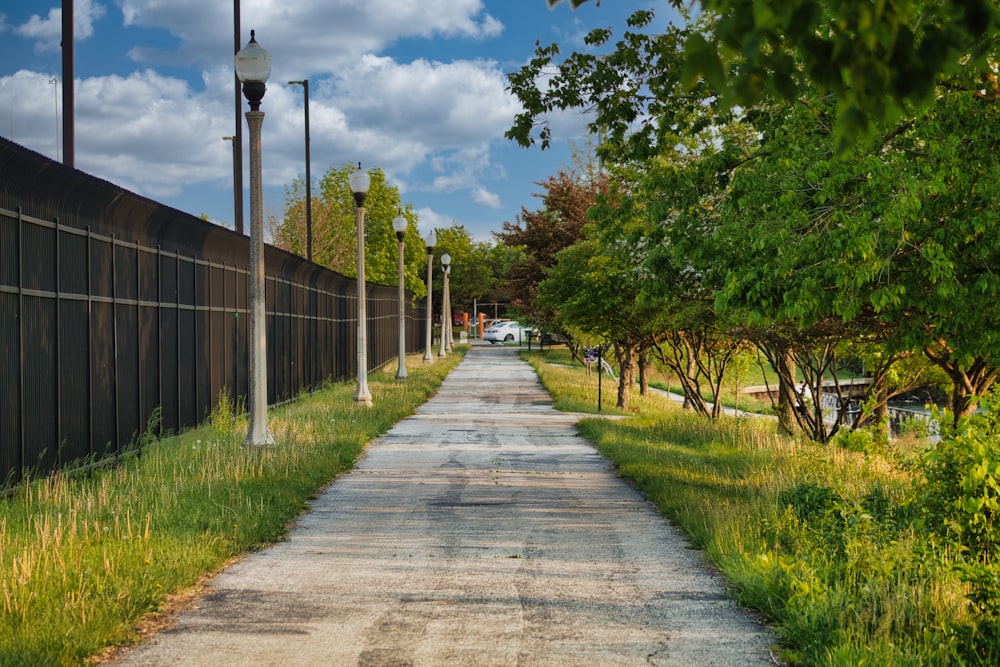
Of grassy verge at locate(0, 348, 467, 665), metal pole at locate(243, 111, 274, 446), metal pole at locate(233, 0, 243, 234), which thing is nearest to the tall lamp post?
metal pole at locate(243, 111, 274, 446)

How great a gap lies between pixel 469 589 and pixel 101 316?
671cm

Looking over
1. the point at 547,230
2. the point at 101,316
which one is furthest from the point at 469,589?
the point at 547,230

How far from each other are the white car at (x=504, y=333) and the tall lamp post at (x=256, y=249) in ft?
221

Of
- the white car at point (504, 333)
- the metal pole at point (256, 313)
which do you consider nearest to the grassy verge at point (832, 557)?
the metal pole at point (256, 313)

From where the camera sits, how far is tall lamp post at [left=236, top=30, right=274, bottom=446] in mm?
13203

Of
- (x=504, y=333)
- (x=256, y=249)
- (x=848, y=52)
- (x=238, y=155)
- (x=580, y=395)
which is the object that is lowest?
(x=580, y=395)

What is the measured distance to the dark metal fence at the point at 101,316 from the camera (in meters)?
9.41

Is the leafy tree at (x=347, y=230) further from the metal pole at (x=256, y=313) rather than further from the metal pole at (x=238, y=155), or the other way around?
the metal pole at (x=256, y=313)

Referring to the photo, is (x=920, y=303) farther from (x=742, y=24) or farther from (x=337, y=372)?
(x=337, y=372)

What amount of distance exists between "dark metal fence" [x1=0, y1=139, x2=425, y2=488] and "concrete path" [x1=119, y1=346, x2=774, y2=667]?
282cm

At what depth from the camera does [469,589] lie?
6.70m

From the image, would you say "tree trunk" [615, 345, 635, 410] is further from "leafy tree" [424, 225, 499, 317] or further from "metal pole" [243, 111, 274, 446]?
"leafy tree" [424, 225, 499, 317]

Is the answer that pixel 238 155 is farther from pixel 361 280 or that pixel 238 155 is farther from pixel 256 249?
pixel 256 249

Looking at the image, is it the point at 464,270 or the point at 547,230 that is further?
the point at 464,270
